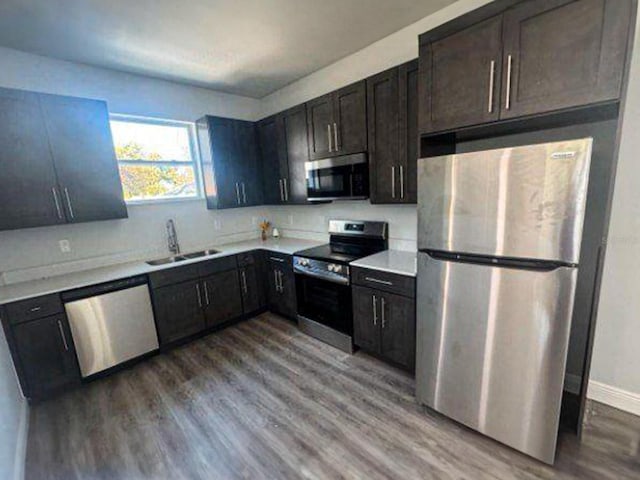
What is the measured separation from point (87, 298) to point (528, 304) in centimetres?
319

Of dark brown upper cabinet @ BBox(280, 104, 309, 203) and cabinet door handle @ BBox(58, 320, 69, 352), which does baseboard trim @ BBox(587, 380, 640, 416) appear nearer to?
dark brown upper cabinet @ BBox(280, 104, 309, 203)

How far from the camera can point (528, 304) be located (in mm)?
1449

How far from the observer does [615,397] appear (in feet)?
6.27

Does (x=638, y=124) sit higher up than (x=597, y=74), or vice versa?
(x=597, y=74)

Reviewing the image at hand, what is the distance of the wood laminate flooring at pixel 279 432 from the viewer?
160cm

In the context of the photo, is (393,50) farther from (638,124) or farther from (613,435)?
(613,435)

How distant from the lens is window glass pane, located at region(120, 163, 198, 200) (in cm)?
309

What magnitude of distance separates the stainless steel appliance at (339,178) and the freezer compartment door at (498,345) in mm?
1058

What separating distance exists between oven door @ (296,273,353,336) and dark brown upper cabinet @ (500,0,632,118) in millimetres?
1837

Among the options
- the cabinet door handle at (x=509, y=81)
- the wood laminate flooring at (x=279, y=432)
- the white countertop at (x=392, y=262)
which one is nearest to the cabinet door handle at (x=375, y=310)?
the white countertop at (x=392, y=262)

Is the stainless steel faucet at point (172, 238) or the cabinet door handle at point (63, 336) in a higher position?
the stainless steel faucet at point (172, 238)

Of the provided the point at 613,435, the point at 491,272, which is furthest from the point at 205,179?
the point at 613,435

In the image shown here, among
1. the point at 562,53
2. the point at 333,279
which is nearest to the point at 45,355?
the point at 333,279

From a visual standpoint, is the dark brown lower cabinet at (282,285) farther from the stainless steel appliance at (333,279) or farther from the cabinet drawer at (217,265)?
the cabinet drawer at (217,265)
